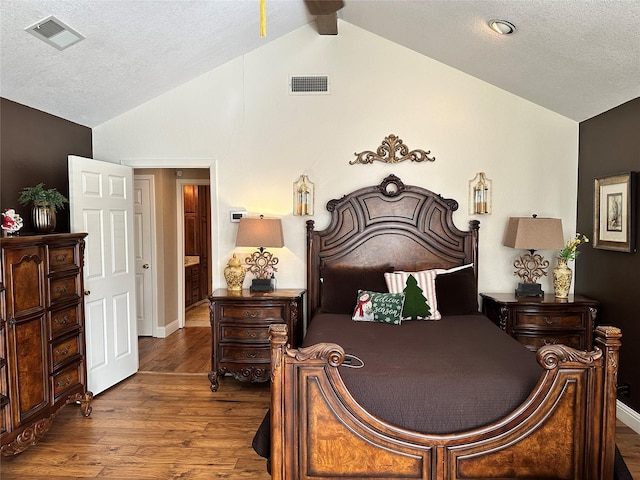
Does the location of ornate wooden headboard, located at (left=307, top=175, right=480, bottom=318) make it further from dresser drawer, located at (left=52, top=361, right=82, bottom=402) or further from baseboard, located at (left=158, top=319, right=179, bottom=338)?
baseboard, located at (left=158, top=319, right=179, bottom=338)

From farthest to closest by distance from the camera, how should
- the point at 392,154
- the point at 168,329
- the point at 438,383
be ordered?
the point at 168,329 → the point at 392,154 → the point at 438,383

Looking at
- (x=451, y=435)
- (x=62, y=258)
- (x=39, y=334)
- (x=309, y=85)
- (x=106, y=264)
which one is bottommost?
(x=451, y=435)

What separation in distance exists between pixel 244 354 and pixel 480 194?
256cm

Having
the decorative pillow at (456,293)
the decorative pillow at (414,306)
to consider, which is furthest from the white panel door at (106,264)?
the decorative pillow at (456,293)

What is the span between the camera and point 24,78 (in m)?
3.33

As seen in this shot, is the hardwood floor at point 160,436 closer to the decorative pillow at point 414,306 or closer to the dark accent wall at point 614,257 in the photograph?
the dark accent wall at point 614,257

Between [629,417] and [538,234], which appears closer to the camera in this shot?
[629,417]

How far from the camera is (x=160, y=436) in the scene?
3359mm

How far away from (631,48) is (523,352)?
6.33ft

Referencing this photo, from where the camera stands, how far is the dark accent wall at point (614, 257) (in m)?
3.49

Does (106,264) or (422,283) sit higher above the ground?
(106,264)

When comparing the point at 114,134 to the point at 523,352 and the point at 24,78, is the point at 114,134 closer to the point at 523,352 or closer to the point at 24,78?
the point at 24,78

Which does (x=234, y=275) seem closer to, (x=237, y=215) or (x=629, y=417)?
(x=237, y=215)

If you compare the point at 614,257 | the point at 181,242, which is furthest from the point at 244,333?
the point at 614,257
